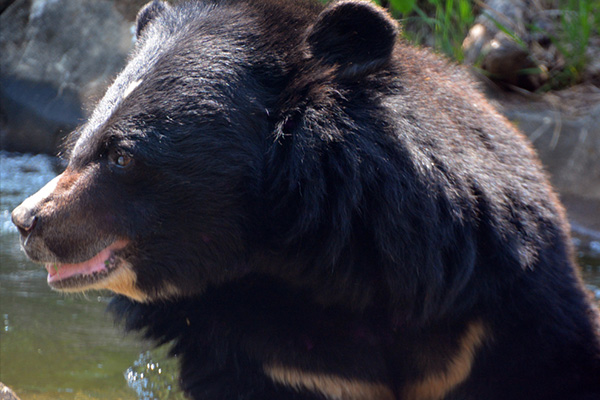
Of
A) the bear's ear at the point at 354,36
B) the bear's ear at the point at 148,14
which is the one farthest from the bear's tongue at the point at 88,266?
the bear's ear at the point at 148,14

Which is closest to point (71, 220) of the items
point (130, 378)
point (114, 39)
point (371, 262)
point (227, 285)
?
point (227, 285)

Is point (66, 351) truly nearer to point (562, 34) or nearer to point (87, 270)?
point (87, 270)

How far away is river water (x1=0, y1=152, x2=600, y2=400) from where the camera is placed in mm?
3143

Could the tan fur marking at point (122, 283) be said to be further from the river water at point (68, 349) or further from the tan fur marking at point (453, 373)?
the tan fur marking at point (453, 373)

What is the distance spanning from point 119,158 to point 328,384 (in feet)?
3.16

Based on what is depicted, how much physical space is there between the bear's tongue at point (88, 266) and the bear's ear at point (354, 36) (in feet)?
2.79

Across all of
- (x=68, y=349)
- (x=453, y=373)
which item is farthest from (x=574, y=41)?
(x=68, y=349)

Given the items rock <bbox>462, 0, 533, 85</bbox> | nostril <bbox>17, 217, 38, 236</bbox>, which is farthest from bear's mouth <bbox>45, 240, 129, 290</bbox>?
rock <bbox>462, 0, 533, 85</bbox>

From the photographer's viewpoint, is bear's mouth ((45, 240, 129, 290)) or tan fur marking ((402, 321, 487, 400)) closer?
bear's mouth ((45, 240, 129, 290))

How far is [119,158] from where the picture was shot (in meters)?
2.22

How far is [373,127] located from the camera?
7.25ft

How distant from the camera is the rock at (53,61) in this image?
7.04 meters

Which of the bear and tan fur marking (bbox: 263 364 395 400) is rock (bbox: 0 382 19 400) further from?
tan fur marking (bbox: 263 364 395 400)

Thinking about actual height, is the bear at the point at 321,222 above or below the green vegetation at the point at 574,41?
above
